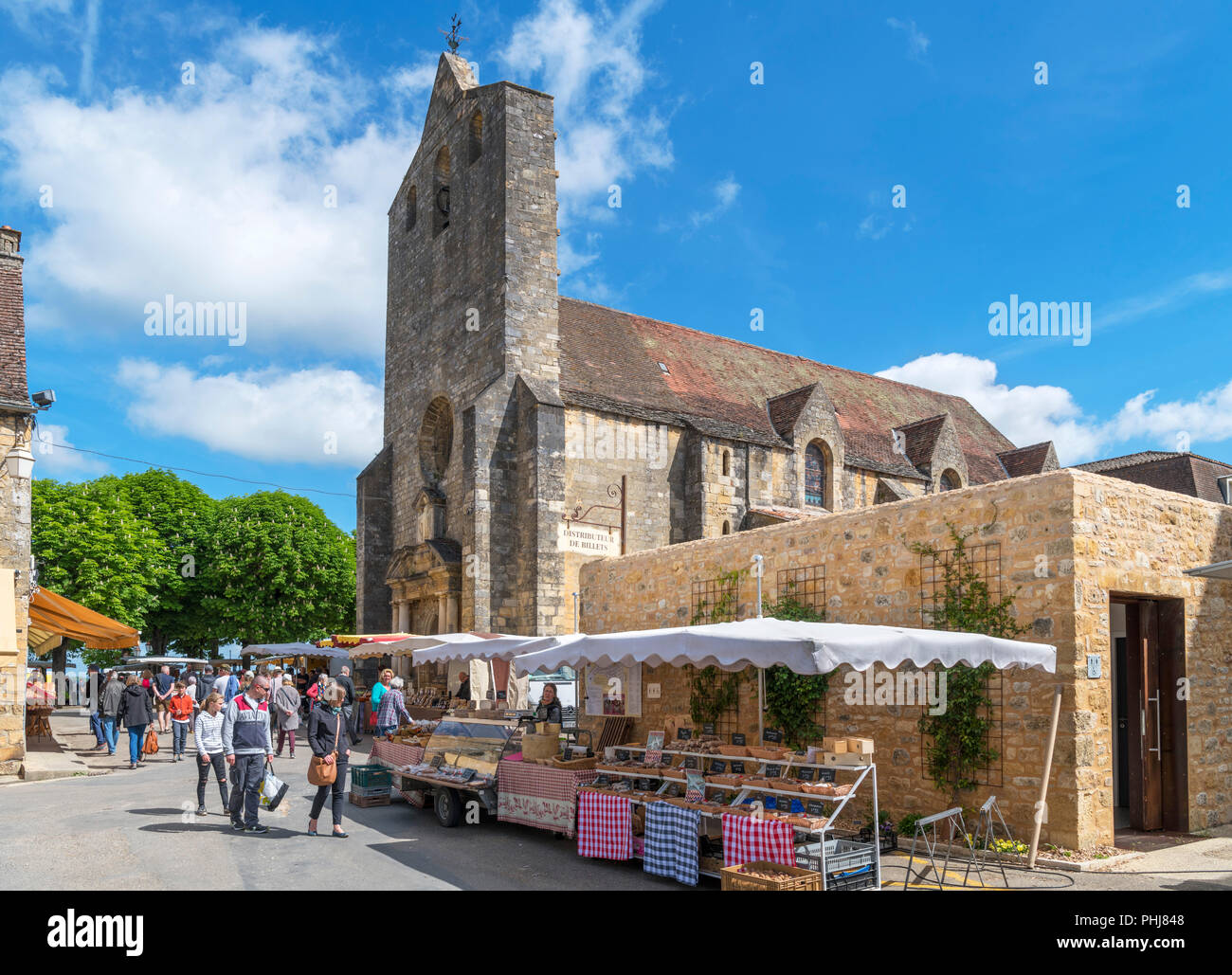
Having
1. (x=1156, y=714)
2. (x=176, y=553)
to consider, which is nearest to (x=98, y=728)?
(x=1156, y=714)

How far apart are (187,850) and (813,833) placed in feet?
19.8

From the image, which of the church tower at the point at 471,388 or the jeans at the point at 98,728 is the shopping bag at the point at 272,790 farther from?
the church tower at the point at 471,388

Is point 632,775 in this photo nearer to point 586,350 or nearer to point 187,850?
point 187,850

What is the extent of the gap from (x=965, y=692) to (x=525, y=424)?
14.4 metres

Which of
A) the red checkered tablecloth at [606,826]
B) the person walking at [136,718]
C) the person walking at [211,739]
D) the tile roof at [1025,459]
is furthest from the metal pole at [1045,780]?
the tile roof at [1025,459]

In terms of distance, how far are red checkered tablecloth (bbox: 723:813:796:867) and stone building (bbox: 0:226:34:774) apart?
40.4 feet

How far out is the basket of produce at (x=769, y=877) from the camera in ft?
22.9

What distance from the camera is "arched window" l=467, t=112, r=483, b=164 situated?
25.5 meters

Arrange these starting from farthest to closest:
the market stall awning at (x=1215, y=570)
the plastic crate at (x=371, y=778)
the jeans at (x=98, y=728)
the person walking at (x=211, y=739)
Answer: the jeans at (x=98, y=728), the plastic crate at (x=371, y=778), the person walking at (x=211, y=739), the market stall awning at (x=1215, y=570)

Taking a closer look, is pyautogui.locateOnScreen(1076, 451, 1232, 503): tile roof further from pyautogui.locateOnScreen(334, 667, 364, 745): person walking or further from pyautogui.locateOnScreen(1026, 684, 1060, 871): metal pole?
pyautogui.locateOnScreen(334, 667, 364, 745): person walking

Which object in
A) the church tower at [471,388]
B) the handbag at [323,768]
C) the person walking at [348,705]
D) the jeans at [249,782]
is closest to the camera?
the handbag at [323,768]

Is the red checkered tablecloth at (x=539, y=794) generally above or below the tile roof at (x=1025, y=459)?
below

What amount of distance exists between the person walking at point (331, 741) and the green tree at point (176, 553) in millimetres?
31414

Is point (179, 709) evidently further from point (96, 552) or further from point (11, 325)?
point (96, 552)
